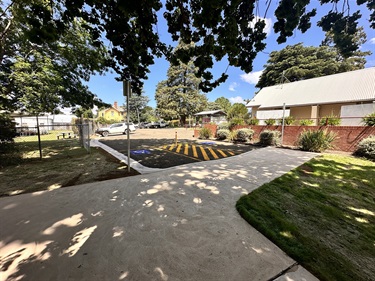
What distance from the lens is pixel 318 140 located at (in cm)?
869

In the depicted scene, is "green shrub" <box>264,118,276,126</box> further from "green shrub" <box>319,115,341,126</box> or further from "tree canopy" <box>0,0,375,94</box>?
"tree canopy" <box>0,0,375,94</box>

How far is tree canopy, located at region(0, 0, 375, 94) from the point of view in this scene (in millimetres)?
3262

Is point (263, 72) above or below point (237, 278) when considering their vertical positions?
above

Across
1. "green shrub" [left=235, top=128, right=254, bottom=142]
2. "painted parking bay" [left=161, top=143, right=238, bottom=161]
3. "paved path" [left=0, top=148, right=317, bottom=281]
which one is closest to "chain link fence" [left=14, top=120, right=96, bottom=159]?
"painted parking bay" [left=161, top=143, right=238, bottom=161]

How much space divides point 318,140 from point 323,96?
10.7m

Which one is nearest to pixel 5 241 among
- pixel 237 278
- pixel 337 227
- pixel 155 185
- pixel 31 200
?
pixel 31 200

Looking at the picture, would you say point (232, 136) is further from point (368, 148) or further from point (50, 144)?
point (50, 144)

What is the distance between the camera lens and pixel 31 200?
11.5ft

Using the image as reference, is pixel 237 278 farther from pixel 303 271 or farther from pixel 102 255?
pixel 102 255

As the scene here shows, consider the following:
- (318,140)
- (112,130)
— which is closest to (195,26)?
(318,140)

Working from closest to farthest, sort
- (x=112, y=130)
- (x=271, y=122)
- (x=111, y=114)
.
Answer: (x=271, y=122), (x=112, y=130), (x=111, y=114)

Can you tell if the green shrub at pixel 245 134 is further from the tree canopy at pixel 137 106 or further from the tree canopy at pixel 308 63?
the tree canopy at pixel 137 106

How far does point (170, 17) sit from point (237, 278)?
5.05m

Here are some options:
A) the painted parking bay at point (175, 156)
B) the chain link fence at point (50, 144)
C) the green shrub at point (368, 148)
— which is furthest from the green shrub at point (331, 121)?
the chain link fence at point (50, 144)
